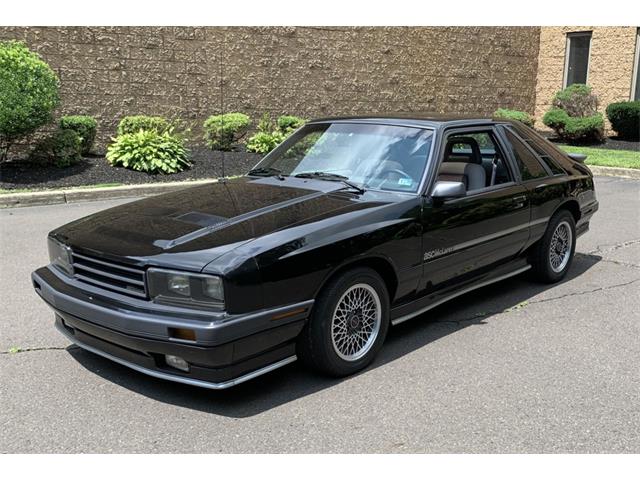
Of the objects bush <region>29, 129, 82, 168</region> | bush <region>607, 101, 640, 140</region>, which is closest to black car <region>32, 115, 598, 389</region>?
bush <region>29, 129, 82, 168</region>

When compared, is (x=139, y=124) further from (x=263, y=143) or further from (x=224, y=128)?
(x=263, y=143)

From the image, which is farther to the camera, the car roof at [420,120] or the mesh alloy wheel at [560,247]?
the mesh alloy wheel at [560,247]

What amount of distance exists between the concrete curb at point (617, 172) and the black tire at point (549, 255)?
314 inches

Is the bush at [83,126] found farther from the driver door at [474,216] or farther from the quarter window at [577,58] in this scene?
the quarter window at [577,58]

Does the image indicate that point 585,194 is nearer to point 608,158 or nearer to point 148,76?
point 608,158

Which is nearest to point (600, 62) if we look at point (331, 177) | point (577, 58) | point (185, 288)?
point (577, 58)

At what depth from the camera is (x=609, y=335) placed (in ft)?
15.1

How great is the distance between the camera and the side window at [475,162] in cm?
496

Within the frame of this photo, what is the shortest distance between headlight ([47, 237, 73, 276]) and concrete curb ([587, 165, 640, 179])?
469 inches

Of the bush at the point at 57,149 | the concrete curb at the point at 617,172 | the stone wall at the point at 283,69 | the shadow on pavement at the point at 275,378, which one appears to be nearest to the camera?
the shadow on pavement at the point at 275,378

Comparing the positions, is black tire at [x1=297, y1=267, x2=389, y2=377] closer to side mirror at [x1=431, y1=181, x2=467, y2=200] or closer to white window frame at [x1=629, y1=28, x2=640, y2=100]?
side mirror at [x1=431, y1=181, x2=467, y2=200]

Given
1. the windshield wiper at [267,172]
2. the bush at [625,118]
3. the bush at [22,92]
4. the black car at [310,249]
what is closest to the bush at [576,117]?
the bush at [625,118]

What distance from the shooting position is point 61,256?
3961mm

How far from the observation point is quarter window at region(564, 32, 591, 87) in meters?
19.1
